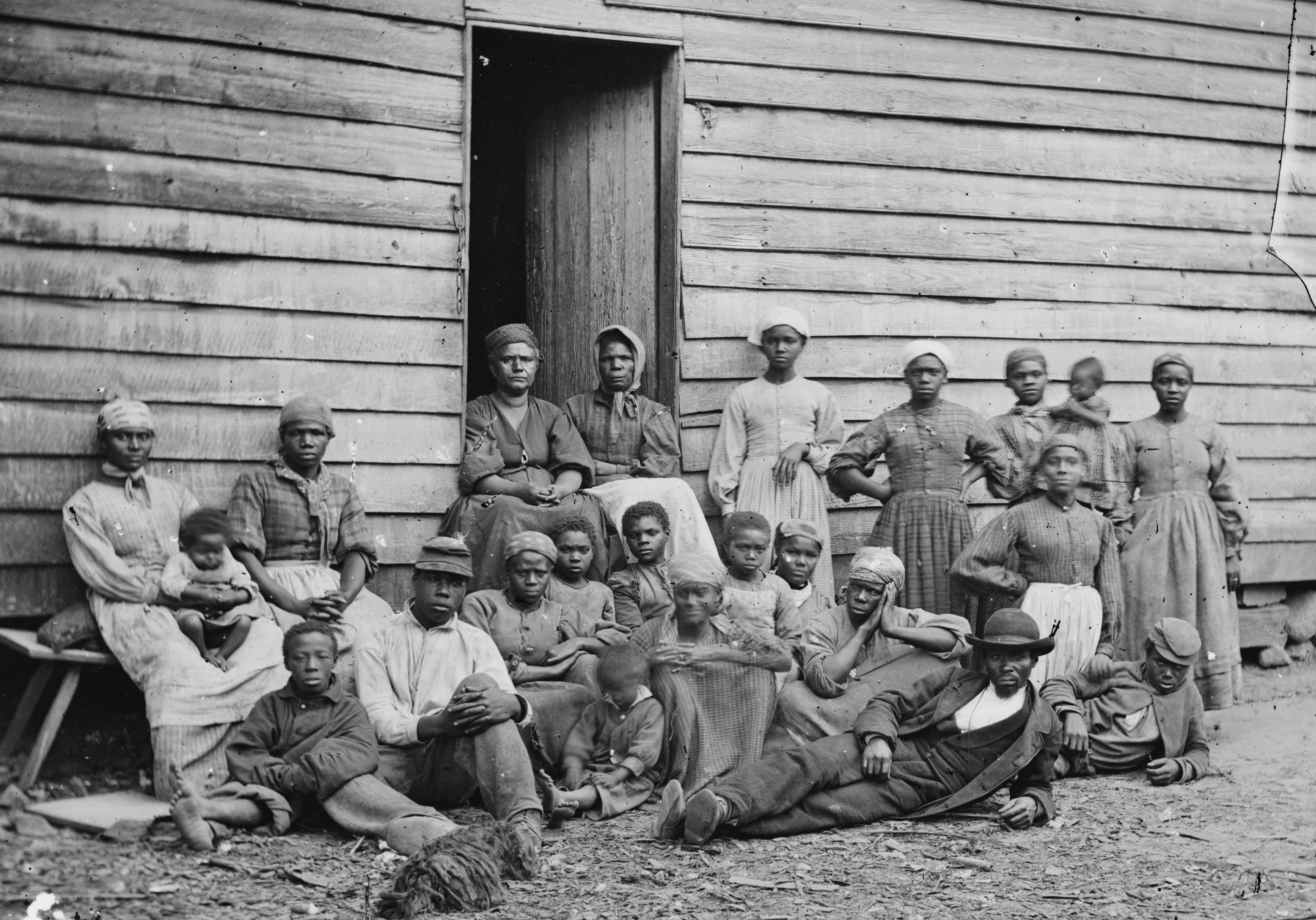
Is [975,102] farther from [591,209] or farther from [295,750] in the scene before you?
[295,750]

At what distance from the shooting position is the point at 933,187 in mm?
7434

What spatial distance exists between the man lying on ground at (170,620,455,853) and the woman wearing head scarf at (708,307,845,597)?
2.42 meters

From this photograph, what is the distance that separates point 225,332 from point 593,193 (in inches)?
80.7

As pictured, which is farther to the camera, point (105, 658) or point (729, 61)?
point (729, 61)

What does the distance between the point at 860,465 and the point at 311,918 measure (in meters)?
3.65

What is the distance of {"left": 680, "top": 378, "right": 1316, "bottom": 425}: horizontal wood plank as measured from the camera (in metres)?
7.00

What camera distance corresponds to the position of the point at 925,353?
674 centimetres

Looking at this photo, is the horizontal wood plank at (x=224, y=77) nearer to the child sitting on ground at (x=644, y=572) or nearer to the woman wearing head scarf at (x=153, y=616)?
the woman wearing head scarf at (x=153, y=616)

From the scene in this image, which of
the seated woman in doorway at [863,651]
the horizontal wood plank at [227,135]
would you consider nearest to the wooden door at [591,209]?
the horizontal wood plank at [227,135]

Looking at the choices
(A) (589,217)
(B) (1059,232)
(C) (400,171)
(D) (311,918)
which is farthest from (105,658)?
(B) (1059,232)

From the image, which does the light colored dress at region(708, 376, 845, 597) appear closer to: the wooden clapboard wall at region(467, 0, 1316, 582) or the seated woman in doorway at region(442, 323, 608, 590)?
the wooden clapboard wall at region(467, 0, 1316, 582)

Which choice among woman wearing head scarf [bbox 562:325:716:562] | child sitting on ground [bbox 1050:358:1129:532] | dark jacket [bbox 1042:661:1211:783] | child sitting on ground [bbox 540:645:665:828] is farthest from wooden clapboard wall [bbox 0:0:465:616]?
child sitting on ground [bbox 1050:358:1129:532]

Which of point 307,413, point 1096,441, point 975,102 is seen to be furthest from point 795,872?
point 975,102

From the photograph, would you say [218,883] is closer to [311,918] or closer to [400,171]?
[311,918]
